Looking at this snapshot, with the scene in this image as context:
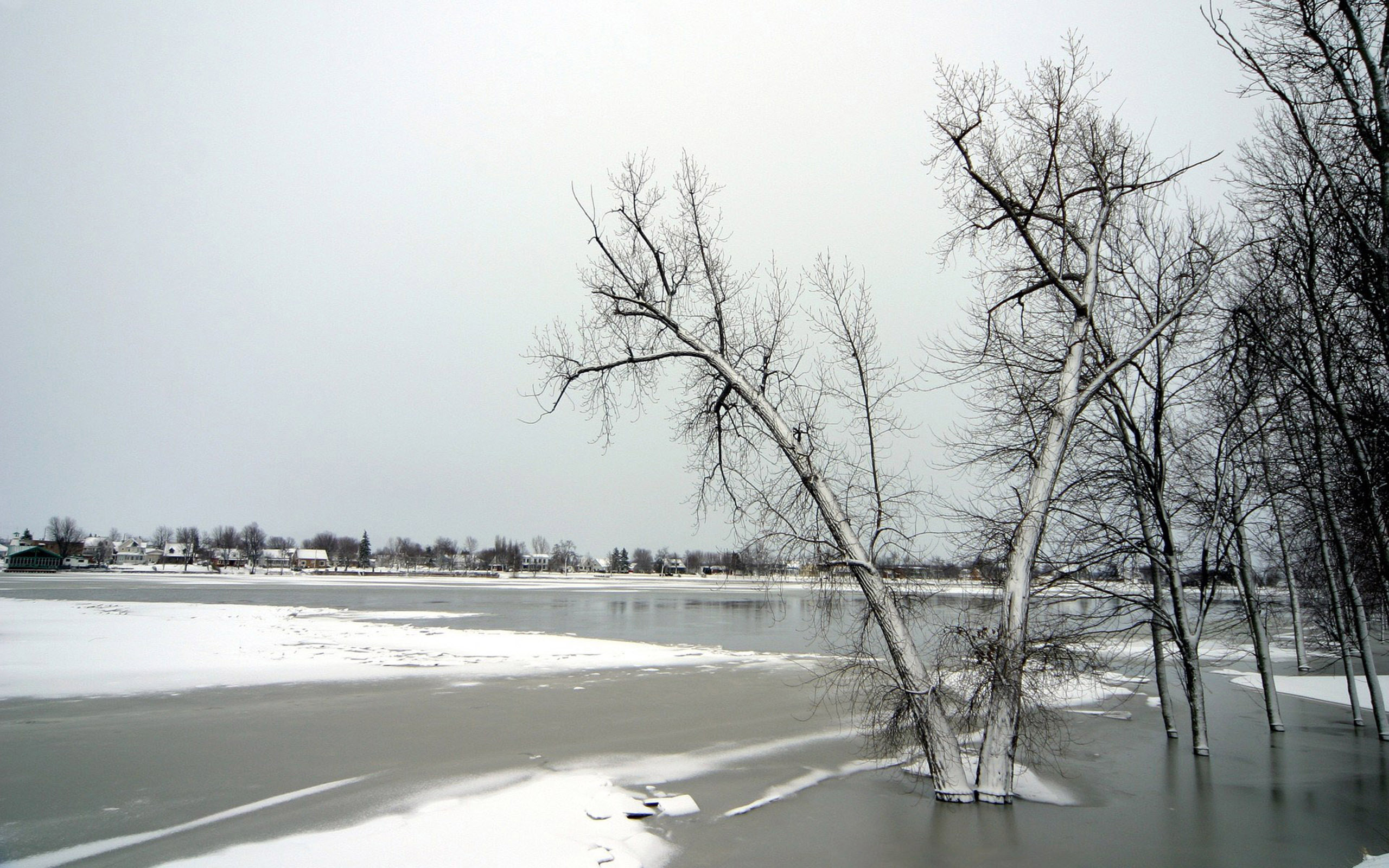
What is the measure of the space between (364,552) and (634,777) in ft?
582

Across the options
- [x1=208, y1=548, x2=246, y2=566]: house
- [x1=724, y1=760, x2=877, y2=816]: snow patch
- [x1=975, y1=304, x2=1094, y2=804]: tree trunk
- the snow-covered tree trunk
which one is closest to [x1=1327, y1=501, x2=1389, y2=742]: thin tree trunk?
the snow-covered tree trunk

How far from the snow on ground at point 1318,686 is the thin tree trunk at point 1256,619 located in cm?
570

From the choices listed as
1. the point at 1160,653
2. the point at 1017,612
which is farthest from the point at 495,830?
the point at 1160,653

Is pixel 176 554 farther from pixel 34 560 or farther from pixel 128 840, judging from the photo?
pixel 128 840

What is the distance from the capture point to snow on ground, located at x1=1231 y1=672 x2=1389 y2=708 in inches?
755

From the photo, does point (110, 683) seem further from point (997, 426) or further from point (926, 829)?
point (997, 426)

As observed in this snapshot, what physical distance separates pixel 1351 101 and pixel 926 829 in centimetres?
840

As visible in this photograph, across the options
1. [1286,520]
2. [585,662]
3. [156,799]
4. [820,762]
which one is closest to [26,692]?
[156,799]

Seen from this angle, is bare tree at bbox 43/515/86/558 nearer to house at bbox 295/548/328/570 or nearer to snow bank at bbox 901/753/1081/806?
house at bbox 295/548/328/570

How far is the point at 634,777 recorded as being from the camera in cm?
1016

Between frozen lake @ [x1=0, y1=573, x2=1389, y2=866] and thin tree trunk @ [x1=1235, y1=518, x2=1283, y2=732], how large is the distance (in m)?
0.53

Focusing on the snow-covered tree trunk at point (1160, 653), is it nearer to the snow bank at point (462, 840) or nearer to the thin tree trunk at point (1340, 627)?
the thin tree trunk at point (1340, 627)

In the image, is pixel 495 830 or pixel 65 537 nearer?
pixel 495 830

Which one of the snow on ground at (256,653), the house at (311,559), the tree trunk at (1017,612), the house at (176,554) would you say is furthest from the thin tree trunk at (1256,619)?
the house at (176,554)
